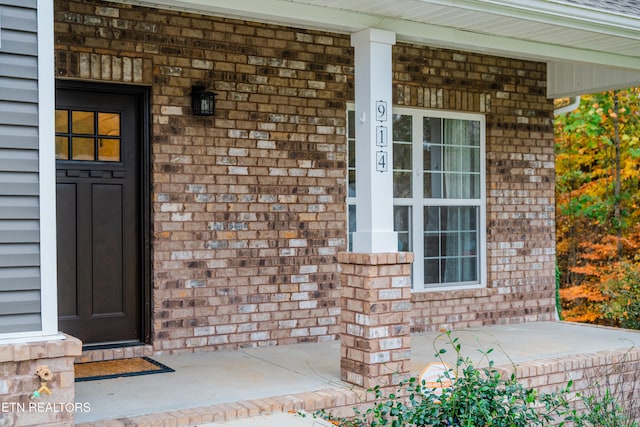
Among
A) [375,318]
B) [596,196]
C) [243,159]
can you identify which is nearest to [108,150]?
[243,159]

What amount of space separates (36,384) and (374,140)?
8.77ft

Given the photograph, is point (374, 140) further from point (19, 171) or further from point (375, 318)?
point (19, 171)

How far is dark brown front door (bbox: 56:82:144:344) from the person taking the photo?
5.71m

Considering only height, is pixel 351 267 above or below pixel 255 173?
below

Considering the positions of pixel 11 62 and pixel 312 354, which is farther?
pixel 312 354

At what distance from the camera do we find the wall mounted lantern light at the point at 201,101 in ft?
20.0

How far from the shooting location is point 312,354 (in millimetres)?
6141

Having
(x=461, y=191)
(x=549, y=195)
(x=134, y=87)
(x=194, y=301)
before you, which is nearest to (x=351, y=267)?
(x=194, y=301)

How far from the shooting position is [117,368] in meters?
5.47

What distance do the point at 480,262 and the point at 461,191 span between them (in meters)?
0.83

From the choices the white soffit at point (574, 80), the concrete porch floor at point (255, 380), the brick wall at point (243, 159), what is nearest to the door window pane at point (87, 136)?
the brick wall at point (243, 159)

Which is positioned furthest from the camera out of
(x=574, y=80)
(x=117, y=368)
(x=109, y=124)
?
(x=574, y=80)

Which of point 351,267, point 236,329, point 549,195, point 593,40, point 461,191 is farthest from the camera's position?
point 549,195

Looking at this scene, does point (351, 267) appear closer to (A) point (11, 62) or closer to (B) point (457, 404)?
(B) point (457, 404)
